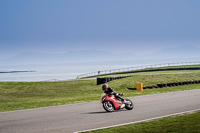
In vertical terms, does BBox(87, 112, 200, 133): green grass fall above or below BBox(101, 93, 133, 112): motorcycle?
below

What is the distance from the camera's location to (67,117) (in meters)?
13.5

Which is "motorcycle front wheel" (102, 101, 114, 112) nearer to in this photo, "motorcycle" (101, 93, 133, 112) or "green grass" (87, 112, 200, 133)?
"motorcycle" (101, 93, 133, 112)

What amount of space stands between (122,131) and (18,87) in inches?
1164

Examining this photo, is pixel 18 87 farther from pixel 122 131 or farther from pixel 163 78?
pixel 122 131

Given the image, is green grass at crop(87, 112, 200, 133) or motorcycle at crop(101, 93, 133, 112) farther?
motorcycle at crop(101, 93, 133, 112)

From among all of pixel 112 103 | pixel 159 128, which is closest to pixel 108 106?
pixel 112 103

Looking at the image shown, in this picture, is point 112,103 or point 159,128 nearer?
point 159,128

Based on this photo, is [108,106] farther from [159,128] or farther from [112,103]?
[159,128]

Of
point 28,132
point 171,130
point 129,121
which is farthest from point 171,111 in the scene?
point 28,132

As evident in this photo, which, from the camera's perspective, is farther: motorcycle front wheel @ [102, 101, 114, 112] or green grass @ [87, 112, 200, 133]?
motorcycle front wheel @ [102, 101, 114, 112]

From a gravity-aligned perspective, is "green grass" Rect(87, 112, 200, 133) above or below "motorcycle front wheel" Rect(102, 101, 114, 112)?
below

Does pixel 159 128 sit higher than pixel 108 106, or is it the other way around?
pixel 108 106

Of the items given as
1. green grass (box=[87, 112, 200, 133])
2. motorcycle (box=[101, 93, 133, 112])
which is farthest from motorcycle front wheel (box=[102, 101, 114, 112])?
green grass (box=[87, 112, 200, 133])

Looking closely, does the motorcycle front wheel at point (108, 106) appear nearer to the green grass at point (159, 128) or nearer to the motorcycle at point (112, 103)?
the motorcycle at point (112, 103)
